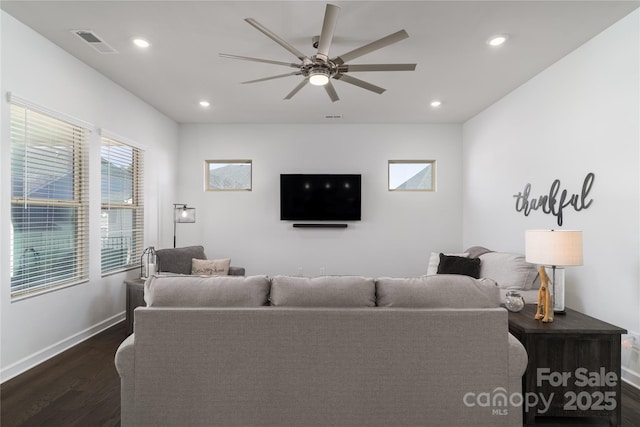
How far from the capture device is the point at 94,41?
9.73 ft

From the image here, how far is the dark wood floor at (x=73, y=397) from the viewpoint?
2076 millimetres

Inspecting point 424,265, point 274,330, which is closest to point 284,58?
point 274,330

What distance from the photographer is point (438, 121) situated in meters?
5.50

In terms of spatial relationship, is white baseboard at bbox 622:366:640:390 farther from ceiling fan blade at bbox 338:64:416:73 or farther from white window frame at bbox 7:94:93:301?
white window frame at bbox 7:94:93:301

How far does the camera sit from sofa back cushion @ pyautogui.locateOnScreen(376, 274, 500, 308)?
6.14ft

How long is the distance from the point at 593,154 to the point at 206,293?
334 cm

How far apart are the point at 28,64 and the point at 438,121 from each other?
5143 mm

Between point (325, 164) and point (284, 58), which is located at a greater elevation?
point (284, 58)

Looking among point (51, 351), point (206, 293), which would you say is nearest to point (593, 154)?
point (206, 293)

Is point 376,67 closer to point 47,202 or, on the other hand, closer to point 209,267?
point 47,202

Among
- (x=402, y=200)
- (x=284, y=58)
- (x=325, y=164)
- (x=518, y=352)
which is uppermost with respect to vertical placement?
(x=284, y=58)

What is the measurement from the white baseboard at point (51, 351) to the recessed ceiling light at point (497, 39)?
187 inches

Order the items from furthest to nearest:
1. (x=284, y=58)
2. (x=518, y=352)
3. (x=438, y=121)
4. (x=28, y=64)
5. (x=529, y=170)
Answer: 1. (x=438, y=121)
2. (x=529, y=170)
3. (x=284, y=58)
4. (x=28, y=64)
5. (x=518, y=352)

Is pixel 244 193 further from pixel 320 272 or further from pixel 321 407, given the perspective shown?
pixel 321 407
